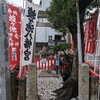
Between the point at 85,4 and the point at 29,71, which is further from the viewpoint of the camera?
the point at 85,4

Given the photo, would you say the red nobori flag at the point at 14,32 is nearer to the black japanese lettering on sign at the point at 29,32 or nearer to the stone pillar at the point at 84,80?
the black japanese lettering on sign at the point at 29,32

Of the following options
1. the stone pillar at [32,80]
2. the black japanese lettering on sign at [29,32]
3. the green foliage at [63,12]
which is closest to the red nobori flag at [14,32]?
the black japanese lettering on sign at [29,32]

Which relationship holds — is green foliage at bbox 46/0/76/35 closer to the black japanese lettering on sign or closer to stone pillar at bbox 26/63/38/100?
the black japanese lettering on sign

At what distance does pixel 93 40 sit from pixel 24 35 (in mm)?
2457

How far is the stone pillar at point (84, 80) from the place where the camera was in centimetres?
584

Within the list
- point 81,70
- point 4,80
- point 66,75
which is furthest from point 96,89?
point 66,75

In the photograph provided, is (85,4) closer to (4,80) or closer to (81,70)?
(81,70)

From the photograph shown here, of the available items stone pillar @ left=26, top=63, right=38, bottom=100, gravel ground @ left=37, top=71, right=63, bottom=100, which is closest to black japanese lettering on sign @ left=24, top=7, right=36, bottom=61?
stone pillar @ left=26, top=63, right=38, bottom=100

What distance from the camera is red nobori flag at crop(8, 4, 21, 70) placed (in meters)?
5.39

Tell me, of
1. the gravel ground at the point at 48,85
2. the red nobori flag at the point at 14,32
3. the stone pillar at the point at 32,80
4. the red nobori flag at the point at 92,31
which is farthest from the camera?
the gravel ground at the point at 48,85

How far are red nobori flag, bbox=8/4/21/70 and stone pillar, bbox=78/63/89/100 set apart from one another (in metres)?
1.59

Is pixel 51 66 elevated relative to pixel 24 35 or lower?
lower

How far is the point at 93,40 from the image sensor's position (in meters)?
7.30

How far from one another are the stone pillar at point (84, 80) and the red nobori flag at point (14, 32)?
1.59 m
